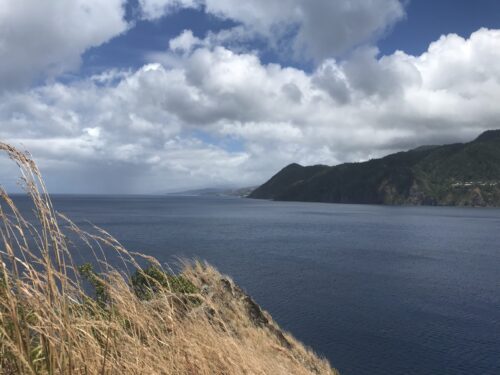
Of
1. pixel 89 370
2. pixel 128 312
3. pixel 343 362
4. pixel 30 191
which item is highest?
pixel 30 191

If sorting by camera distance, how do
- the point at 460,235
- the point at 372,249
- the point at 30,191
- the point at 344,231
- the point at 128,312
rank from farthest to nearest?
1. the point at 344,231
2. the point at 460,235
3. the point at 372,249
4. the point at 128,312
5. the point at 30,191

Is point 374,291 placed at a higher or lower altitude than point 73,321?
lower

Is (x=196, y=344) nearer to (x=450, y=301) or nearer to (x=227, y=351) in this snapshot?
(x=227, y=351)

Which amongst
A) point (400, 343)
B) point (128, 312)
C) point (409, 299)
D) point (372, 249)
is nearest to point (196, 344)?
point (128, 312)

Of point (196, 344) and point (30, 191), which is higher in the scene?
point (30, 191)

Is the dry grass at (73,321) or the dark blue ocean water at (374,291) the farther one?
the dark blue ocean water at (374,291)

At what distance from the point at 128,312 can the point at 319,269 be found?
71.0 m

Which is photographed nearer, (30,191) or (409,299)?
(30,191)

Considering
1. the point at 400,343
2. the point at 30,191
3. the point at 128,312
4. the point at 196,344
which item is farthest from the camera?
the point at 400,343

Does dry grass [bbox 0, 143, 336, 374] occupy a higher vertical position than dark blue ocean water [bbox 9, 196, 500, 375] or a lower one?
higher

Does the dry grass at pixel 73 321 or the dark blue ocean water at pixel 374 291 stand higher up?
the dry grass at pixel 73 321

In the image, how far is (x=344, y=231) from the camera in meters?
133

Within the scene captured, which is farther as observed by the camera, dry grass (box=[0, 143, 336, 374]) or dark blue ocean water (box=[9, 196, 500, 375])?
dark blue ocean water (box=[9, 196, 500, 375])

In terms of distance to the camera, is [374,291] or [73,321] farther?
[374,291]
